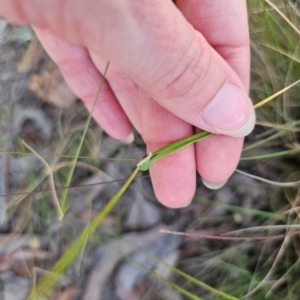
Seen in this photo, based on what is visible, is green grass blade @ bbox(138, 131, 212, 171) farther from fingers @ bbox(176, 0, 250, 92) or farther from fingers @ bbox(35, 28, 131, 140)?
fingers @ bbox(35, 28, 131, 140)

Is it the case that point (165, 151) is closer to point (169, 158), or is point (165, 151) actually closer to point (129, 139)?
point (169, 158)

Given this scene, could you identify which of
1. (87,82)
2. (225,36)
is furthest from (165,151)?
(87,82)

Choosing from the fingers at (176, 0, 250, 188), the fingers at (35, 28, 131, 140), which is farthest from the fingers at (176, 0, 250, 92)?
the fingers at (35, 28, 131, 140)

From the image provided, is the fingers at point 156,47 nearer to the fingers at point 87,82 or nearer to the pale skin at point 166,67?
A: the pale skin at point 166,67

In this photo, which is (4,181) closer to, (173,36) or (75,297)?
(75,297)

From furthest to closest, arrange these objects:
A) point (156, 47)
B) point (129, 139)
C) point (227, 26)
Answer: point (129, 139) → point (227, 26) → point (156, 47)

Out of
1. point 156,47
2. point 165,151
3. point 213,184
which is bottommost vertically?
point 213,184
